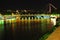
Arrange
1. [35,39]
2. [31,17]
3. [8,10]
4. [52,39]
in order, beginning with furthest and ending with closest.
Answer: [8,10] < [31,17] < [35,39] < [52,39]

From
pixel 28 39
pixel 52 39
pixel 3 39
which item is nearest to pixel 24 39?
pixel 28 39

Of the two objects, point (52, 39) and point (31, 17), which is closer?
point (52, 39)

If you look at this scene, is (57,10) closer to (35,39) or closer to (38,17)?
(38,17)

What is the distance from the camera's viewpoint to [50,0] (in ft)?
325

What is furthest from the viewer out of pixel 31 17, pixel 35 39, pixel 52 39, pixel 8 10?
pixel 8 10

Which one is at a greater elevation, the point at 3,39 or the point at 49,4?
the point at 49,4

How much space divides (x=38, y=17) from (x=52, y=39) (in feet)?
229

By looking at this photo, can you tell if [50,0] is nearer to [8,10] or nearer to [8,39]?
[8,10]

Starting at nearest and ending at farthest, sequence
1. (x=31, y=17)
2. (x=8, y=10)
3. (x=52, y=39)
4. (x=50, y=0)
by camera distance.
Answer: (x=52, y=39), (x=31, y=17), (x=50, y=0), (x=8, y=10)

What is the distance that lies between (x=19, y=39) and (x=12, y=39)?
2.49ft

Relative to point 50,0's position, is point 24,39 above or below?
below

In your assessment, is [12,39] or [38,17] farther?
[38,17]

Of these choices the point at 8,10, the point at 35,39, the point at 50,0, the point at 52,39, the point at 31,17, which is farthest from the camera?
the point at 8,10

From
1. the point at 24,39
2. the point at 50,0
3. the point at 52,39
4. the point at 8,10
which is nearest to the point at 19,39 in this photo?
the point at 24,39
